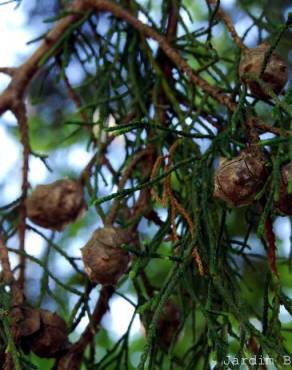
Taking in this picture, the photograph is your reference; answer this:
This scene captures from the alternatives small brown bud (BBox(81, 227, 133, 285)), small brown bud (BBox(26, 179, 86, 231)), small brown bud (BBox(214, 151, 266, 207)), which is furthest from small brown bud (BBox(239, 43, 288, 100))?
small brown bud (BBox(26, 179, 86, 231))

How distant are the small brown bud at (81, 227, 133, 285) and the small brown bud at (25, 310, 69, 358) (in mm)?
133

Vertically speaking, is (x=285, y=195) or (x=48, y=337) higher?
(x=285, y=195)

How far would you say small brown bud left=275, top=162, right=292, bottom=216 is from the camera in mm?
1366

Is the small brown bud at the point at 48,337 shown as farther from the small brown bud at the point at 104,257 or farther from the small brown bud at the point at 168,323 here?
the small brown bud at the point at 168,323

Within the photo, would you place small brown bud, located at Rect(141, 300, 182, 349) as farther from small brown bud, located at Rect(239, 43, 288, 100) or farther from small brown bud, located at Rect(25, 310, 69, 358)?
small brown bud, located at Rect(239, 43, 288, 100)

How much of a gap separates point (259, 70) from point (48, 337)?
2.59ft

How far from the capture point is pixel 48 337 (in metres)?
1.62

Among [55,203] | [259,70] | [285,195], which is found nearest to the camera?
[285,195]

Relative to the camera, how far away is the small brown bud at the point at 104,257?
164cm

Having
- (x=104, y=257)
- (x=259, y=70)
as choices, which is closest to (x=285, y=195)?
(x=259, y=70)

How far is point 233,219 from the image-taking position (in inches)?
120

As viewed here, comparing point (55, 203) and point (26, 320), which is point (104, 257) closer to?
point (26, 320)

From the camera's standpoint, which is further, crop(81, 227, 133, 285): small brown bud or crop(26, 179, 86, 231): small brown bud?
crop(26, 179, 86, 231): small brown bud

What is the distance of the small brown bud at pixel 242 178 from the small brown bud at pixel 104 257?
1.13 feet
